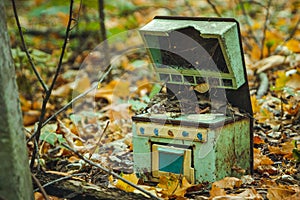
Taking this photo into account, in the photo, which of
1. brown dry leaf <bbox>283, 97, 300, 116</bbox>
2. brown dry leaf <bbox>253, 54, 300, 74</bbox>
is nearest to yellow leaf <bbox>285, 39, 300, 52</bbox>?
brown dry leaf <bbox>253, 54, 300, 74</bbox>

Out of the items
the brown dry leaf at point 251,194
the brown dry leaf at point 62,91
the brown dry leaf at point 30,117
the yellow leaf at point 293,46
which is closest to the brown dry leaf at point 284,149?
the brown dry leaf at point 251,194

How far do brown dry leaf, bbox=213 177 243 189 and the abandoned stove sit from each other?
4 cm

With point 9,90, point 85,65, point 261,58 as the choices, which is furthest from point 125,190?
point 85,65

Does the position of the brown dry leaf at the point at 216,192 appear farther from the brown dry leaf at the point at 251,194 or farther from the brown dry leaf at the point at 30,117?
the brown dry leaf at the point at 30,117

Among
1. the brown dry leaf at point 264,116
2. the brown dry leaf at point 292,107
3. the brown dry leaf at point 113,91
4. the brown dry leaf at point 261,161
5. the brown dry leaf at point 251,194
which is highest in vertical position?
the brown dry leaf at point 113,91

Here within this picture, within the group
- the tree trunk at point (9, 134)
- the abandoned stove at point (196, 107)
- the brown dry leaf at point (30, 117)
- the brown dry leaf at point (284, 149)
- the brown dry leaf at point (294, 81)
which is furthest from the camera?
the brown dry leaf at point (30, 117)

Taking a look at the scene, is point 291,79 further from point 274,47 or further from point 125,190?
point 125,190

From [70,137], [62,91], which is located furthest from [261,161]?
[62,91]

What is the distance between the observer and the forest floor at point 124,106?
8.80 ft

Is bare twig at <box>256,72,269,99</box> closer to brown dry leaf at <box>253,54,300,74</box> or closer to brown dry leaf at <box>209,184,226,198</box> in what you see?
brown dry leaf at <box>253,54,300,74</box>

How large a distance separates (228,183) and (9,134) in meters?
1.18

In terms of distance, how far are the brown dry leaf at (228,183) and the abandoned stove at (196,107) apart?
40 mm

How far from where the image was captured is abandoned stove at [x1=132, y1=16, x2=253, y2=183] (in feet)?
8.55

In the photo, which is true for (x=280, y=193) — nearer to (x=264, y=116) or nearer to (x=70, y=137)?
(x=264, y=116)
